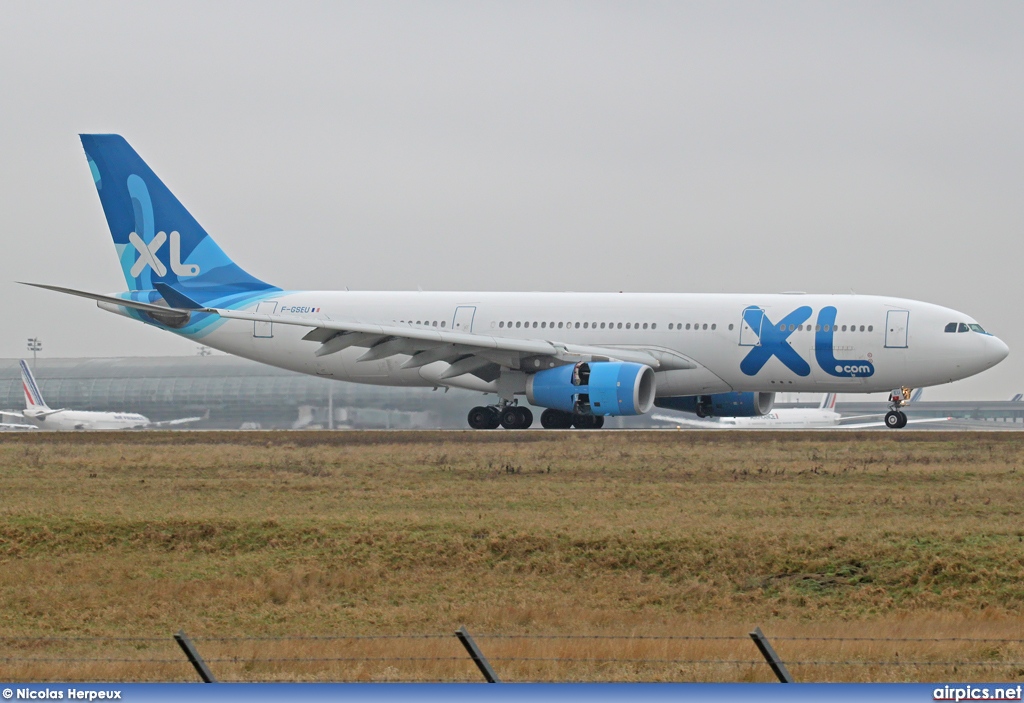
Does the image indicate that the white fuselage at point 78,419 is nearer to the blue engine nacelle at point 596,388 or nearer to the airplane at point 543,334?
the airplane at point 543,334

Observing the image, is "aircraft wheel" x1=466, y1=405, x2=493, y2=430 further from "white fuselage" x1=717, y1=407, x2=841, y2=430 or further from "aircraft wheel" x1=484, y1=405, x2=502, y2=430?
"white fuselage" x1=717, y1=407, x2=841, y2=430

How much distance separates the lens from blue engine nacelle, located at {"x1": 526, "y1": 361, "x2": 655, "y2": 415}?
35.6 meters

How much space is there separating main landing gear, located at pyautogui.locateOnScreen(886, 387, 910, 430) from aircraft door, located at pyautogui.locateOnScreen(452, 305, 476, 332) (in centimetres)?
1254

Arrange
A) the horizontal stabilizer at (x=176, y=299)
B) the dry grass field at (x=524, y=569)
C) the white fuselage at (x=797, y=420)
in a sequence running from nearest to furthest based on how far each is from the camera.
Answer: the dry grass field at (x=524, y=569), the horizontal stabilizer at (x=176, y=299), the white fuselage at (x=797, y=420)

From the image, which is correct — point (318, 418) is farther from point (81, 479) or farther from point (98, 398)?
point (81, 479)

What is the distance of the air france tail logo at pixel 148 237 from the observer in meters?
43.8

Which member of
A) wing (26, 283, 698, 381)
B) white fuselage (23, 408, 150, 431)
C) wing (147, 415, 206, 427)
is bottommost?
white fuselage (23, 408, 150, 431)

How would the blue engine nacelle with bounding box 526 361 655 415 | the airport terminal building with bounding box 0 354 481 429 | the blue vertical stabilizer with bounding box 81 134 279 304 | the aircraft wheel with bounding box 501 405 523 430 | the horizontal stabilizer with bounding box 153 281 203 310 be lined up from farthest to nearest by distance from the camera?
the airport terminal building with bounding box 0 354 481 429
the blue vertical stabilizer with bounding box 81 134 279 304
the aircraft wheel with bounding box 501 405 523 430
the horizontal stabilizer with bounding box 153 281 203 310
the blue engine nacelle with bounding box 526 361 655 415

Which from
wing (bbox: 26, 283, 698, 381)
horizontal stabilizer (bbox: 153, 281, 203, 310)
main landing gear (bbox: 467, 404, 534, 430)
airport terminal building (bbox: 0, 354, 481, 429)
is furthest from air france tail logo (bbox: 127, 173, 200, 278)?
airport terminal building (bbox: 0, 354, 481, 429)

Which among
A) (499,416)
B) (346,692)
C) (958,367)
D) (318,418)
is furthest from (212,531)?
(318,418)

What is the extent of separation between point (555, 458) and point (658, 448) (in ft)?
Answer: 12.1

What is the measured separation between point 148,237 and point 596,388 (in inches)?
661

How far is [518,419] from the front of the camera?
1581 inches

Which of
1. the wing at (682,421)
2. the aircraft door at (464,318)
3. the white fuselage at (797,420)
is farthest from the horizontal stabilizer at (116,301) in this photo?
the white fuselage at (797,420)
